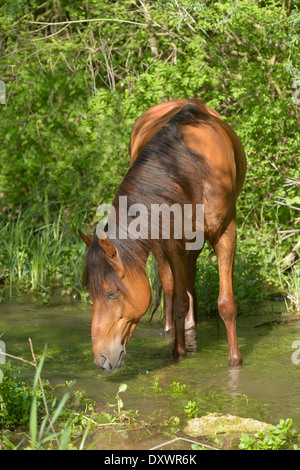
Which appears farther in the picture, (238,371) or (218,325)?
(218,325)

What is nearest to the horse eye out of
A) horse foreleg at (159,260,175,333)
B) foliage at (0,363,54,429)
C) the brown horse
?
the brown horse

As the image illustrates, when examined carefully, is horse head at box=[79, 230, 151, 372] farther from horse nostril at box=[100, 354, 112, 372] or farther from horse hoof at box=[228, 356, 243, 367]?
horse hoof at box=[228, 356, 243, 367]

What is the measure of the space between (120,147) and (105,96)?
2.07 ft

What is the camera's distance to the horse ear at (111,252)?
3.90 meters

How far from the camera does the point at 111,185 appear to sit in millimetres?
8219

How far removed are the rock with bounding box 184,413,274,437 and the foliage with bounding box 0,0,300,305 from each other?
2783mm

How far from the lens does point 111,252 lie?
3975 mm

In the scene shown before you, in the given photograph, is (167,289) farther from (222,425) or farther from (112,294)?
(222,425)

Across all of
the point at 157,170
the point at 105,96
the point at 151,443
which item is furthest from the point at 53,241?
the point at 151,443

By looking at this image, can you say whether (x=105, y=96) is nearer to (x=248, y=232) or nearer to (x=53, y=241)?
(x=53, y=241)

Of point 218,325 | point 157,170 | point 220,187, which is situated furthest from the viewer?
point 218,325

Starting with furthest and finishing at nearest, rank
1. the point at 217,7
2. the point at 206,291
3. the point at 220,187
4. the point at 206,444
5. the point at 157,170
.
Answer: the point at 217,7 → the point at 206,291 → the point at 220,187 → the point at 157,170 → the point at 206,444

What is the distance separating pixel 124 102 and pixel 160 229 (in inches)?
146

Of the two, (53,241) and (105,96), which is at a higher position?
(105,96)
